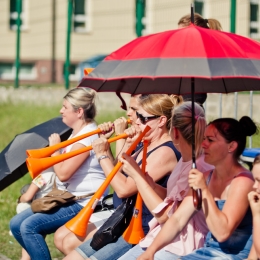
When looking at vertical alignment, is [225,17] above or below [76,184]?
above

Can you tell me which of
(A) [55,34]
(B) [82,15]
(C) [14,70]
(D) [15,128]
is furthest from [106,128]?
(B) [82,15]

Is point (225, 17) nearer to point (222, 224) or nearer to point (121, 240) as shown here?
point (121, 240)

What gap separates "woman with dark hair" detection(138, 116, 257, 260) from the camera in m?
3.17

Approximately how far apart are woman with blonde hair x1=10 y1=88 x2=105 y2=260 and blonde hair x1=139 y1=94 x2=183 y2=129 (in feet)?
2.56

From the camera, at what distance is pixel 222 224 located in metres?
3.09

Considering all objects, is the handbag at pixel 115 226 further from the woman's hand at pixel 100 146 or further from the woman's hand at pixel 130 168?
the woman's hand at pixel 130 168

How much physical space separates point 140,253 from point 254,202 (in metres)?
0.90

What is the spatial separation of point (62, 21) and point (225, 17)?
1290cm

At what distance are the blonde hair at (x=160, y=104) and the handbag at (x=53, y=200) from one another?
1019 millimetres

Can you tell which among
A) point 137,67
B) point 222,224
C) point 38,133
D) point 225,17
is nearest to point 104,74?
point 137,67

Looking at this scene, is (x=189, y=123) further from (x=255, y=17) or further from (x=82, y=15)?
(x=82, y=15)

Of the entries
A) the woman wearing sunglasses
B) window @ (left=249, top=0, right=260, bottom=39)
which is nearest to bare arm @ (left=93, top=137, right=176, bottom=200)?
the woman wearing sunglasses

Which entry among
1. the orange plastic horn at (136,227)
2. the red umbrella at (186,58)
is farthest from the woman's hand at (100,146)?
the red umbrella at (186,58)

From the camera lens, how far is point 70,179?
4.83 metres
